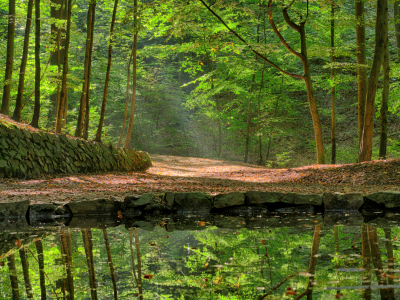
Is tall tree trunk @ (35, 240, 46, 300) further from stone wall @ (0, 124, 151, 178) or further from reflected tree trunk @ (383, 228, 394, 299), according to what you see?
stone wall @ (0, 124, 151, 178)

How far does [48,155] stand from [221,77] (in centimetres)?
1079

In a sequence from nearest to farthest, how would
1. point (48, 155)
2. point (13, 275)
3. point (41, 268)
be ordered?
point (13, 275) < point (41, 268) < point (48, 155)

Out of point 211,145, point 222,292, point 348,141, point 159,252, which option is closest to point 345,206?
point 159,252

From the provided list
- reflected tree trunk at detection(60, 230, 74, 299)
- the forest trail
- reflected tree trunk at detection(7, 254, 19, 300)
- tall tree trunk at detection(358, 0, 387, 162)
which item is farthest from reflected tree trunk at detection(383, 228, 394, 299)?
tall tree trunk at detection(358, 0, 387, 162)

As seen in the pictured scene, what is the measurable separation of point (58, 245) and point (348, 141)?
61.9 feet

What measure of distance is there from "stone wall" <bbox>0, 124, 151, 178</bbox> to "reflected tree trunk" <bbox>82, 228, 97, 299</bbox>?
199 inches

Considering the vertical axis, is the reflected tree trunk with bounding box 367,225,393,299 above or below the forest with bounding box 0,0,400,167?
below

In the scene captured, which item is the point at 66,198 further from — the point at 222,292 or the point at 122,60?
the point at 122,60

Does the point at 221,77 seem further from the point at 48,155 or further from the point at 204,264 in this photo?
the point at 204,264

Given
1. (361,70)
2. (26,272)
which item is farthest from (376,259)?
(361,70)

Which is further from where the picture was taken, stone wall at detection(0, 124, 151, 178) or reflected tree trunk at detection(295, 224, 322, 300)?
stone wall at detection(0, 124, 151, 178)

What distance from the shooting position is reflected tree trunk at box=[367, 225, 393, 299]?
211cm

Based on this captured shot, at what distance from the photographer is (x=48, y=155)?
9.47 m

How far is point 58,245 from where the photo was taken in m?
3.60
